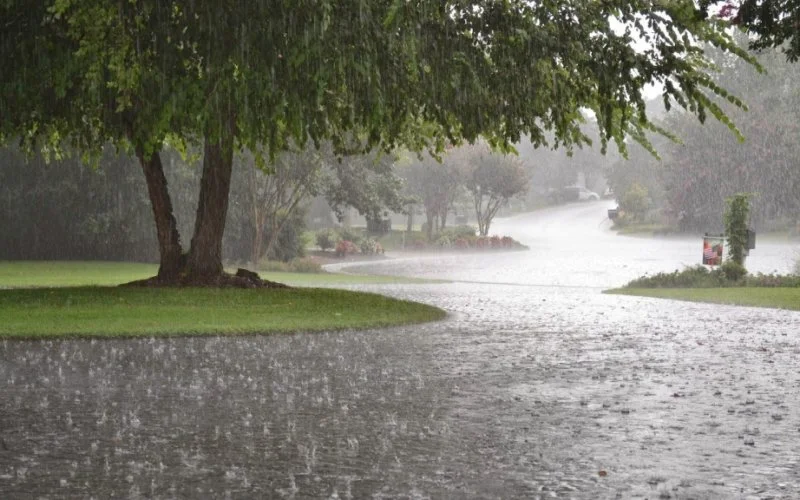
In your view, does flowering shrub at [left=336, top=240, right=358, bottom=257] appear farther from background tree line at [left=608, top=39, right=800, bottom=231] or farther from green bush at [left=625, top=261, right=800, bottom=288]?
background tree line at [left=608, top=39, right=800, bottom=231]

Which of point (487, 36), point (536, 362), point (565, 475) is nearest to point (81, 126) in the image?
point (487, 36)

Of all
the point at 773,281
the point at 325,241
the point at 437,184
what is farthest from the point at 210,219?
the point at 437,184

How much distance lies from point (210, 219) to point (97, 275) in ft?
43.1

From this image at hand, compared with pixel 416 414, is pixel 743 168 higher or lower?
higher

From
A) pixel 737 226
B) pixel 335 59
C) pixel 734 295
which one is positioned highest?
pixel 335 59

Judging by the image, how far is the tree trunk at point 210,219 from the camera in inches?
900

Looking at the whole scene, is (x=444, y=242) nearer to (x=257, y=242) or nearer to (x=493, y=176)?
(x=493, y=176)

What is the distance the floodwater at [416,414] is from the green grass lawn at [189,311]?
1.09m

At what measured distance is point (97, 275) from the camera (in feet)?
114

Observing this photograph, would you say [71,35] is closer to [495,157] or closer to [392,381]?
[392,381]

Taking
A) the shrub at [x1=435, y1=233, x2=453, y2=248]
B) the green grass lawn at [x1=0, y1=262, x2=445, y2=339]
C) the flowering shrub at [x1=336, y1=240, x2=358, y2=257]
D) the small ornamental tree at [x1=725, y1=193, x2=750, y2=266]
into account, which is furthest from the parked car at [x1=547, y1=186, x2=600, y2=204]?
the green grass lawn at [x1=0, y1=262, x2=445, y2=339]

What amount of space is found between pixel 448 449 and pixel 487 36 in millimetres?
11482

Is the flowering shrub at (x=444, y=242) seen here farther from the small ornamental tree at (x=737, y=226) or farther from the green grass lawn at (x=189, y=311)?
the green grass lawn at (x=189, y=311)

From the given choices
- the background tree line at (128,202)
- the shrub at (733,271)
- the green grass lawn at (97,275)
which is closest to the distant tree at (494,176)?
the background tree line at (128,202)
